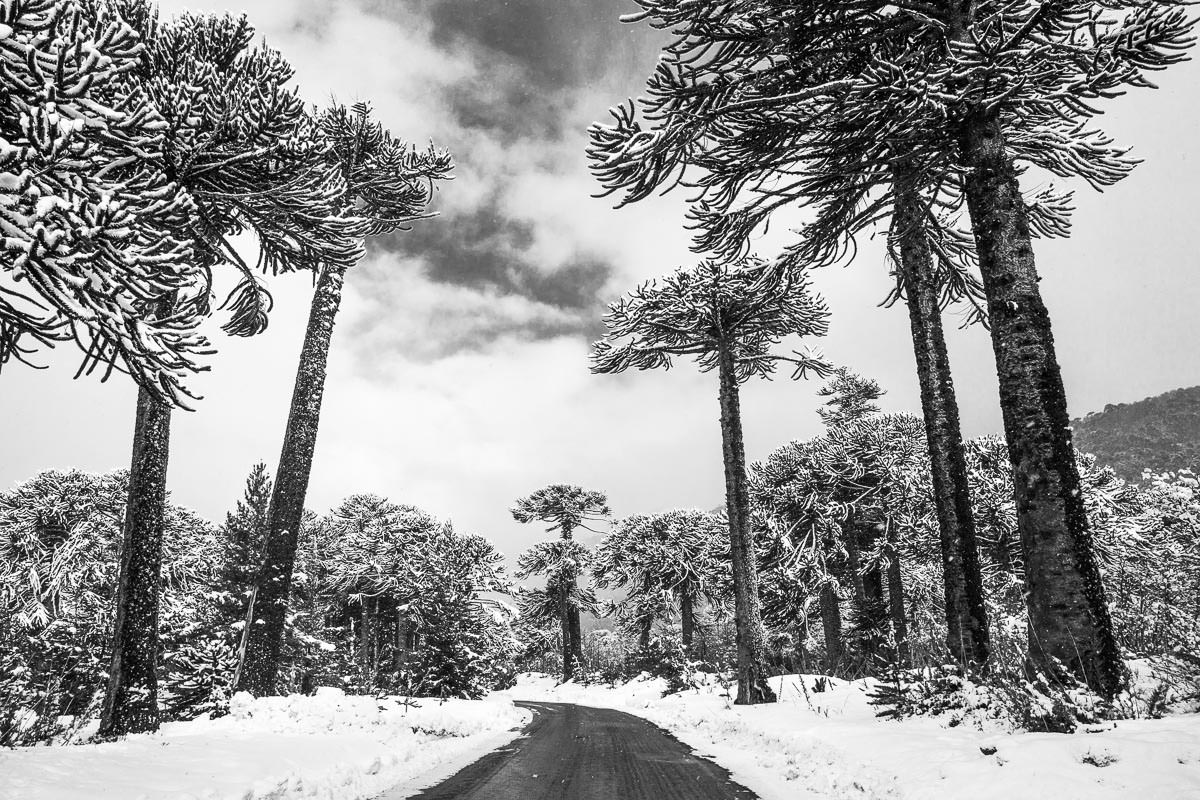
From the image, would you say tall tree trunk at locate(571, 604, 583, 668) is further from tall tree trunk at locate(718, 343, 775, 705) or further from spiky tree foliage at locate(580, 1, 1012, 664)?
spiky tree foliage at locate(580, 1, 1012, 664)

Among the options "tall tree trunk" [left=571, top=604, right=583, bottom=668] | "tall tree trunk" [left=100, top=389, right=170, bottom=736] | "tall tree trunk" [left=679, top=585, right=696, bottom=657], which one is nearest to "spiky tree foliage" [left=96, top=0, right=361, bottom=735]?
"tall tree trunk" [left=100, top=389, right=170, bottom=736]

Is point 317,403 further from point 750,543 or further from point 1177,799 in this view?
point 1177,799

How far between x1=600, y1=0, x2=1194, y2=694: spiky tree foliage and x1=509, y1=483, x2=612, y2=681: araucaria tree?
26075mm

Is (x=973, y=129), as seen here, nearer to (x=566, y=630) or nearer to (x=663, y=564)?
(x=663, y=564)

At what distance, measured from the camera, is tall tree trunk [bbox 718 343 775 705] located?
1089cm

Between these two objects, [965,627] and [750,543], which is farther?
[750,543]

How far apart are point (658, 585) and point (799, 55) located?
24122mm

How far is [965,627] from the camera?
7.45m

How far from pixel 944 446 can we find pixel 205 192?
9.91 metres

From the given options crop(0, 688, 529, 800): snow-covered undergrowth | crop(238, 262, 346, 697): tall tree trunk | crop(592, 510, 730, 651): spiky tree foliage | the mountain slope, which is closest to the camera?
crop(0, 688, 529, 800): snow-covered undergrowth

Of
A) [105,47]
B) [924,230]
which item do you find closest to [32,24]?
[105,47]

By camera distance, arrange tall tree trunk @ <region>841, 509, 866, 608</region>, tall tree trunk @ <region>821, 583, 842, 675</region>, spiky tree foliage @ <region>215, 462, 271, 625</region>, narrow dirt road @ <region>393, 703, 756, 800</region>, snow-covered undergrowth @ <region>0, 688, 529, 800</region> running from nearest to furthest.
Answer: snow-covered undergrowth @ <region>0, 688, 529, 800</region> → narrow dirt road @ <region>393, 703, 756, 800</region> → spiky tree foliage @ <region>215, 462, 271, 625</region> → tall tree trunk @ <region>821, 583, 842, 675</region> → tall tree trunk @ <region>841, 509, 866, 608</region>

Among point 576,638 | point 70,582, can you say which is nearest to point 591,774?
point 70,582

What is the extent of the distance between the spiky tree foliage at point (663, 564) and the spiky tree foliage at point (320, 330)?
58.1 feet
